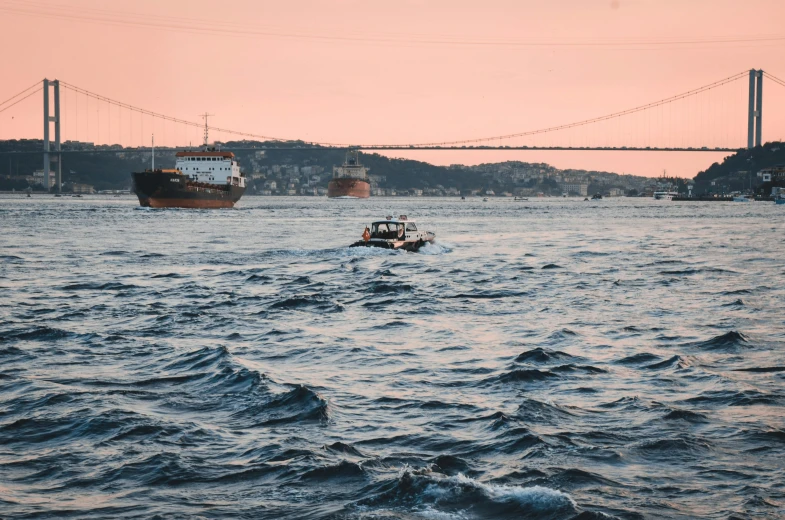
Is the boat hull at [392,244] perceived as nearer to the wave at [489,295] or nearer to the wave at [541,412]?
the wave at [489,295]

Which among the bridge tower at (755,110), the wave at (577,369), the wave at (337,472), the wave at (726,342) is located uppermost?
the bridge tower at (755,110)

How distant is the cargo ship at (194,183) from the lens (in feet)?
317

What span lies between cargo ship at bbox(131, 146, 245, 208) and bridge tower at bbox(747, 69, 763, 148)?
99535mm

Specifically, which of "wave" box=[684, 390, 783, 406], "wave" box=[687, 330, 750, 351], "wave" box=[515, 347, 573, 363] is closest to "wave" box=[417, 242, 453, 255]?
"wave" box=[687, 330, 750, 351]

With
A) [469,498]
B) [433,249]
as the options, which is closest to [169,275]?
[433,249]

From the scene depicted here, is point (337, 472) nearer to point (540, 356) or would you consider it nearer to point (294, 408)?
point (294, 408)

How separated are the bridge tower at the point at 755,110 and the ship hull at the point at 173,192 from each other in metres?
108

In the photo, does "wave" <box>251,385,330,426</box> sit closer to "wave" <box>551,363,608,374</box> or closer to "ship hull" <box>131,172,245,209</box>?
"wave" <box>551,363,608,374</box>

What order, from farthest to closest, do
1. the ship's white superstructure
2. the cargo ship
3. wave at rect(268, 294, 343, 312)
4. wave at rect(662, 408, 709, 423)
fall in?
the ship's white superstructure, the cargo ship, wave at rect(268, 294, 343, 312), wave at rect(662, 408, 709, 423)

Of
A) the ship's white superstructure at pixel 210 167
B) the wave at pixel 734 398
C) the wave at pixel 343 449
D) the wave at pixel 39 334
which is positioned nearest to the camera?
the wave at pixel 343 449

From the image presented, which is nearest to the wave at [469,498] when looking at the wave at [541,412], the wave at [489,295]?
the wave at [541,412]

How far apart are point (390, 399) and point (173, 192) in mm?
89627

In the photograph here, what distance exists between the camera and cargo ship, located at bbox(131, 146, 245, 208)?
9662 cm

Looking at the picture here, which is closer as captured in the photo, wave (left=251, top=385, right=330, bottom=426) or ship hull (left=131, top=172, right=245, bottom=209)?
wave (left=251, top=385, right=330, bottom=426)
